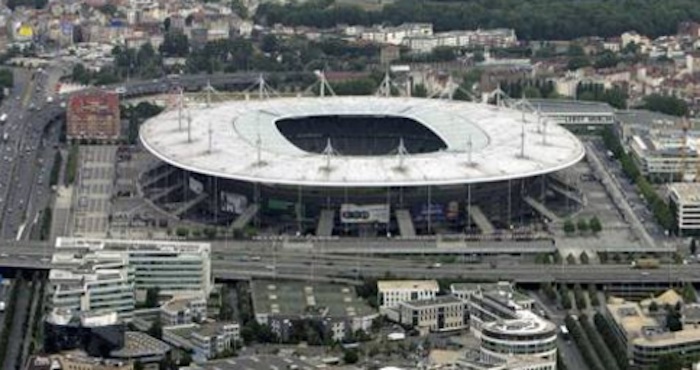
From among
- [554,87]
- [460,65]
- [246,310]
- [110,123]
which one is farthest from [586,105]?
[246,310]

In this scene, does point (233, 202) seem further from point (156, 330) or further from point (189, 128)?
point (156, 330)

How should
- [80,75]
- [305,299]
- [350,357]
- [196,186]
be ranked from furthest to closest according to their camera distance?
[80,75], [196,186], [305,299], [350,357]

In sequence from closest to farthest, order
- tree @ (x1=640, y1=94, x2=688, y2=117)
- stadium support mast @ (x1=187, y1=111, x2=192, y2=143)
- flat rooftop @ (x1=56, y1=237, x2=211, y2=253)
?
flat rooftop @ (x1=56, y1=237, x2=211, y2=253) → stadium support mast @ (x1=187, y1=111, x2=192, y2=143) → tree @ (x1=640, y1=94, x2=688, y2=117)

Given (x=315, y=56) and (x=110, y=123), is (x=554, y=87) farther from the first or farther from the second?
(x=110, y=123)

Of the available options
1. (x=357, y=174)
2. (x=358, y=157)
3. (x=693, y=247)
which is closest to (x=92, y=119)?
(x=358, y=157)

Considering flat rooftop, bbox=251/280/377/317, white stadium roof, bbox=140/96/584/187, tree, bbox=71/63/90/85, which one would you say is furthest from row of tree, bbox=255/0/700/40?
flat rooftop, bbox=251/280/377/317

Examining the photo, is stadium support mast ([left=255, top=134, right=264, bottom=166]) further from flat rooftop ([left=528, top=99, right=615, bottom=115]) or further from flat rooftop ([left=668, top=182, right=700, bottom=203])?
flat rooftop ([left=528, top=99, right=615, bottom=115])

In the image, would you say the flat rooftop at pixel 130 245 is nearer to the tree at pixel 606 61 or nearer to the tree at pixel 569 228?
the tree at pixel 569 228

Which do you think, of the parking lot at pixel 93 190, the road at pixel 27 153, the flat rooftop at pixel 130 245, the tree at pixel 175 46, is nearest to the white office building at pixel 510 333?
the flat rooftop at pixel 130 245
